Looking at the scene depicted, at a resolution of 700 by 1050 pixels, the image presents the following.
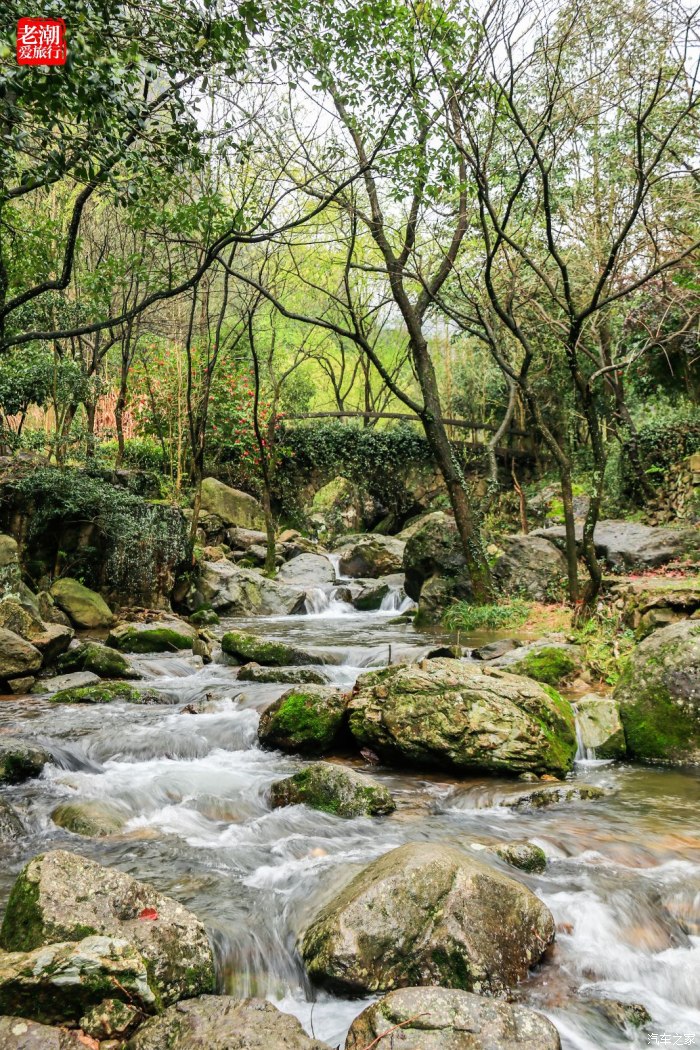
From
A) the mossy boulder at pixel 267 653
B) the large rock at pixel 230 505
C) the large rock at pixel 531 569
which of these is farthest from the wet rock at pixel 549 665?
the large rock at pixel 230 505

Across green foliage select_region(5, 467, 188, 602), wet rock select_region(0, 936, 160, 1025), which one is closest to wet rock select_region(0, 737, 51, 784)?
wet rock select_region(0, 936, 160, 1025)

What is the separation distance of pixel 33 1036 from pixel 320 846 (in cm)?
231

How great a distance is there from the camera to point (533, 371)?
2042 cm

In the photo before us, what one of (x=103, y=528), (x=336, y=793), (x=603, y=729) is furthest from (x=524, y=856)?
(x=103, y=528)

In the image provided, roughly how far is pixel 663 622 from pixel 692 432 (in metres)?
9.13

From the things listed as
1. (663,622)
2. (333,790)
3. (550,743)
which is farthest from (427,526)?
(333,790)

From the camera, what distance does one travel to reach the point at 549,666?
764 cm

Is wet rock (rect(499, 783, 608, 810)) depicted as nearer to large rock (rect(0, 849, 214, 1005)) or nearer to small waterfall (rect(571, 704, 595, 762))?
small waterfall (rect(571, 704, 595, 762))

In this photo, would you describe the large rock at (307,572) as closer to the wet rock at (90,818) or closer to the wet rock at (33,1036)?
the wet rock at (90,818)

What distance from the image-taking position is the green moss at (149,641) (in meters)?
10.3

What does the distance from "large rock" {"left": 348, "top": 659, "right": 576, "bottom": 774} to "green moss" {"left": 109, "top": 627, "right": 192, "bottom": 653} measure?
5025mm

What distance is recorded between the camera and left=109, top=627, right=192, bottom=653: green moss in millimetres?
10266

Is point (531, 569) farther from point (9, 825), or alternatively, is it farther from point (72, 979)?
point (72, 979)

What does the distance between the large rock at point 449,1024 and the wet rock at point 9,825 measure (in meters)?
2.78
